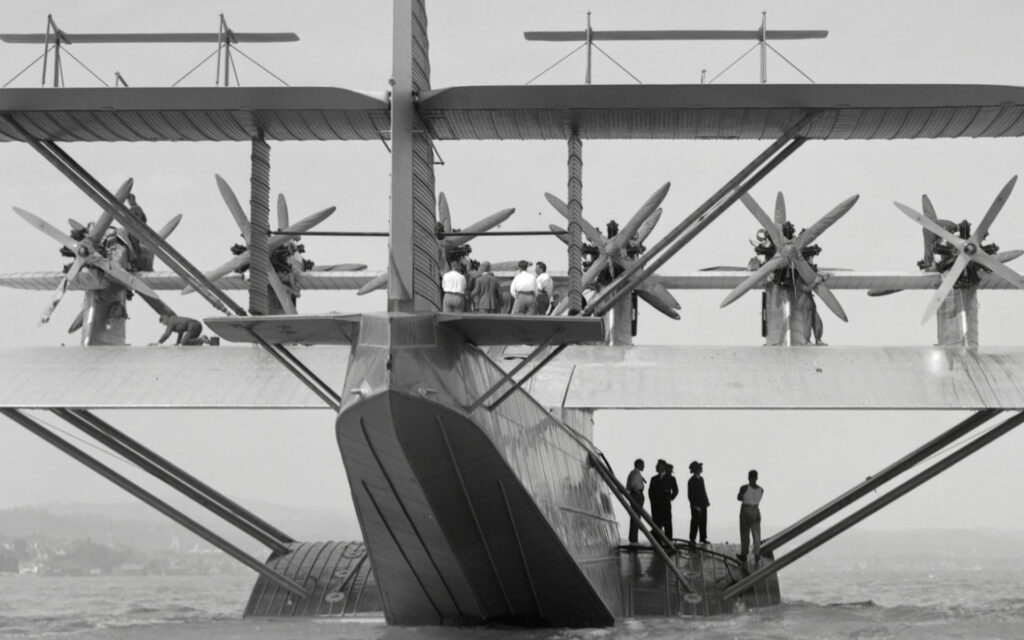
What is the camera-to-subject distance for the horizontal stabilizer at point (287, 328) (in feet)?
38.9

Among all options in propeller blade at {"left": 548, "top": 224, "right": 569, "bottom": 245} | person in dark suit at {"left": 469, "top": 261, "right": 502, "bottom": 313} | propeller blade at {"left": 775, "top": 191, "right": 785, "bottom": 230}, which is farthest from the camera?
propeller blade at {"left": 775, "top": 191, "right": 785, "bottom": 230}

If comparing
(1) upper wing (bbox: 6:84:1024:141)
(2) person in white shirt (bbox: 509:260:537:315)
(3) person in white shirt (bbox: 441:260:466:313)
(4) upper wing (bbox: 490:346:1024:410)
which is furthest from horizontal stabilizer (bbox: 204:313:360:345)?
(4) upper wing (bbox: 490:346:1024:410)

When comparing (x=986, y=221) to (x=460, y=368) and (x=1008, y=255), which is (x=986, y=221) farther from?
(x=460, y=368)

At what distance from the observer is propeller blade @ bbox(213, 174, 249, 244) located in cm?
2583

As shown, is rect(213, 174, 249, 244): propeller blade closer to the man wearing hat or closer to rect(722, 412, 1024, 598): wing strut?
the man wearing hat

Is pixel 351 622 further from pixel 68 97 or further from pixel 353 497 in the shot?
pixel 68 97

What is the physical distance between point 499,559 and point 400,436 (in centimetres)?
273

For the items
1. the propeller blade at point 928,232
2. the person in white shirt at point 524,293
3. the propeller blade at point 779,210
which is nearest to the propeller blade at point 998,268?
the propeller blade at point 928,232

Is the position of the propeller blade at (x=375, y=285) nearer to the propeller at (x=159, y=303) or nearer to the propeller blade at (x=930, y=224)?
the propeller at (x=159, y=303)

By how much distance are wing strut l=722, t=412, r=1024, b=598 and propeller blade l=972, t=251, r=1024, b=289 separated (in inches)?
297

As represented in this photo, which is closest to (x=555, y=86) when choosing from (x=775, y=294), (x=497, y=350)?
(x=497, y=350)

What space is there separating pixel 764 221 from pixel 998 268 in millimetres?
4402

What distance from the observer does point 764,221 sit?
28.5m

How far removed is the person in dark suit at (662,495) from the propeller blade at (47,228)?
995 centimetres
